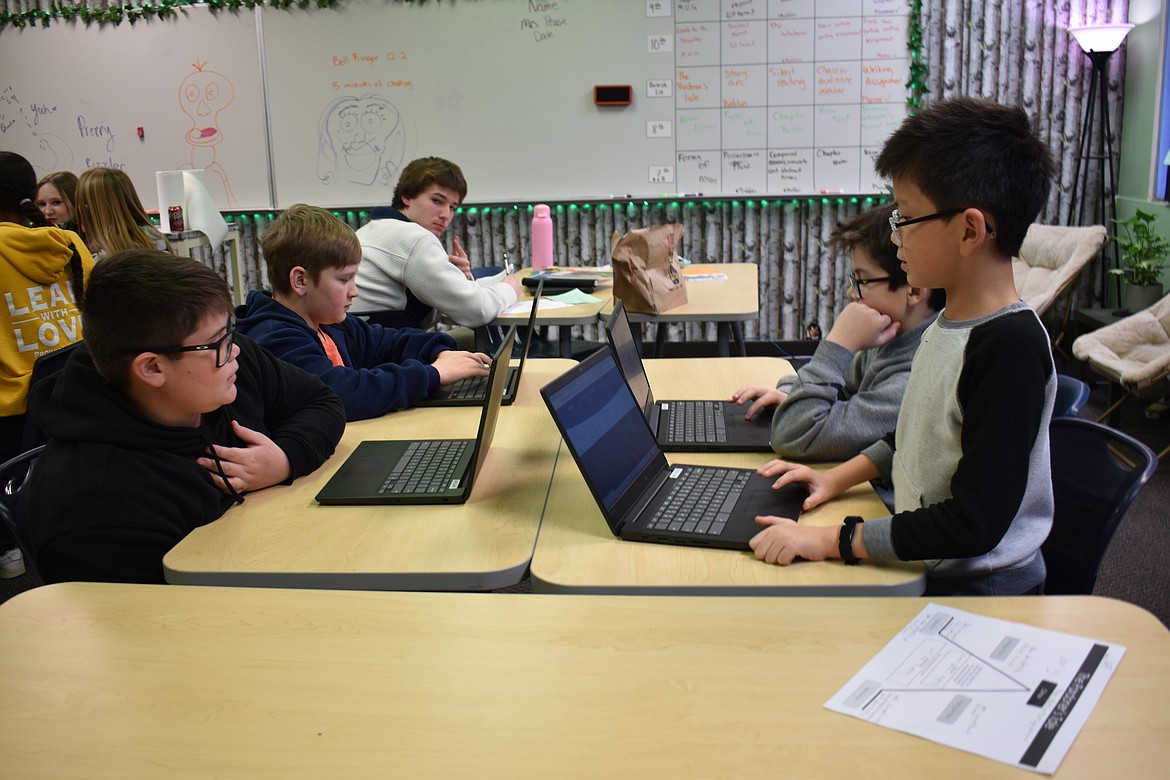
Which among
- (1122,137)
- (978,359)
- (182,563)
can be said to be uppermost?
(1122,137)

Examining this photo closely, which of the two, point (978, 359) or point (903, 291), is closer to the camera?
point (978, 359)

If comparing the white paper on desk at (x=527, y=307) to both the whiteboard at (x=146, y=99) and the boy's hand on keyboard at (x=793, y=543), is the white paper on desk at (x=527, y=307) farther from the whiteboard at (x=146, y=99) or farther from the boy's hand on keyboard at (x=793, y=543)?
the whiteboard at (x=146, y=99)

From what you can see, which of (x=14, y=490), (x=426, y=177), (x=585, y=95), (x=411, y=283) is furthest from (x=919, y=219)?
(x=585, y=95)

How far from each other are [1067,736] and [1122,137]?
198 inches

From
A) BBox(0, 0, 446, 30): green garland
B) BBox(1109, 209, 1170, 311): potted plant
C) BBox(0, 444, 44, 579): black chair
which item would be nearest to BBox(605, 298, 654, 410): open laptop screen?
BBox(0, 444, 44, 579): black chair

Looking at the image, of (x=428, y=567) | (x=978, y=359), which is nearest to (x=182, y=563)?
(x=428, y=567)

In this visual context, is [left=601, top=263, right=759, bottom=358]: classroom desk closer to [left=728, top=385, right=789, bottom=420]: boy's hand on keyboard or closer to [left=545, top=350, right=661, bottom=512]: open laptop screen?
[left=728, top=385, right=789, bottom=420]: boy's hand on keyboard

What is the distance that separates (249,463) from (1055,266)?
426 cm

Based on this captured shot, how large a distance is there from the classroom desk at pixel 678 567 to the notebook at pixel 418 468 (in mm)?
172

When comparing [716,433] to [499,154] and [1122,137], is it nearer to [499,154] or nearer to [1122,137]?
[499,154]

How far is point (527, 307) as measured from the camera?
3.51 meters

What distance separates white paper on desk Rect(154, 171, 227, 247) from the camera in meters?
5.20

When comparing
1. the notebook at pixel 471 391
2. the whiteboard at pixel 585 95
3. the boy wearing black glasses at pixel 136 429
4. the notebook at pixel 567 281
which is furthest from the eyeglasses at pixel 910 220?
the whiteboard at pixel 585 95

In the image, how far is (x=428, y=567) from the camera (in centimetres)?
138
